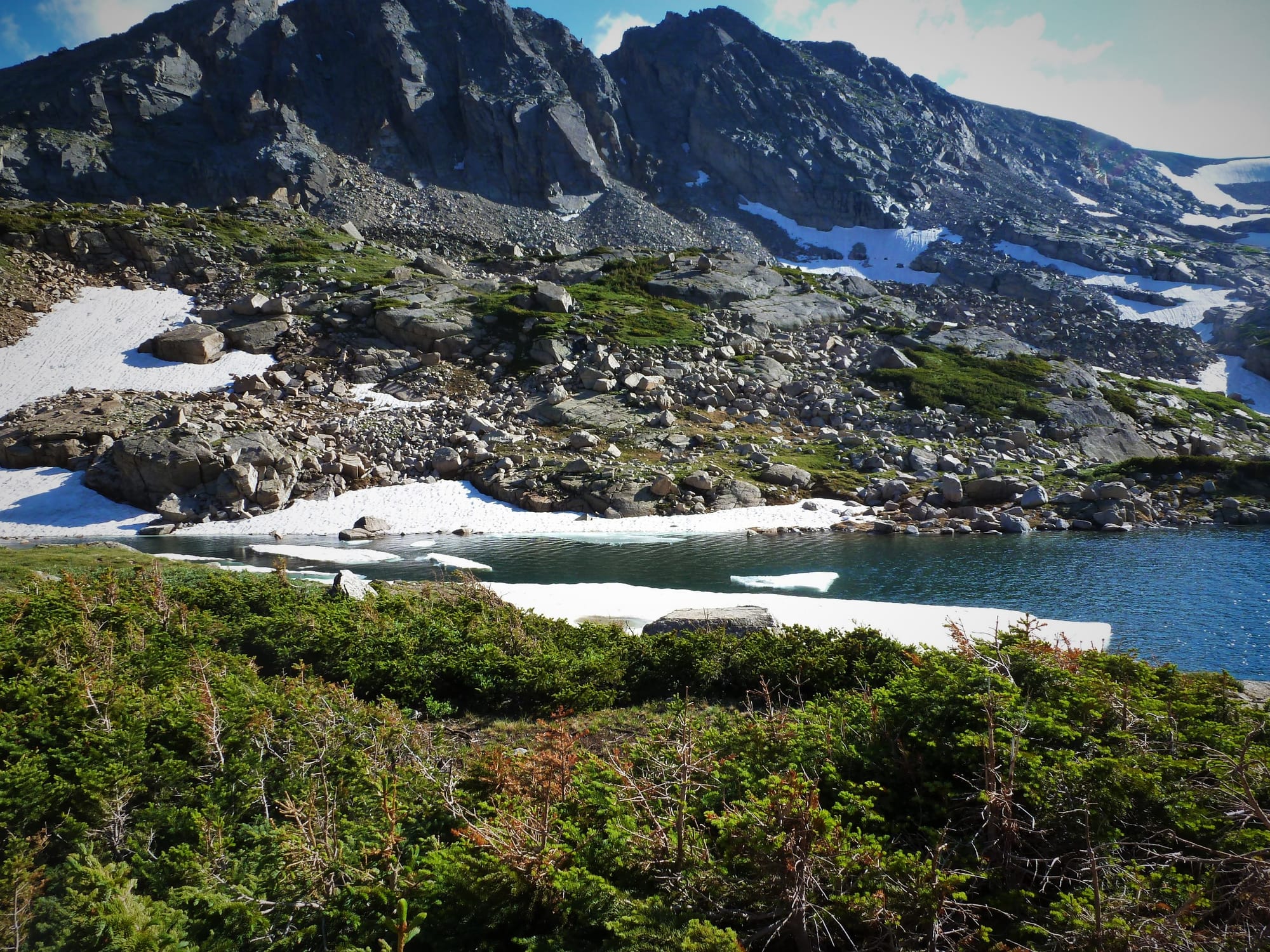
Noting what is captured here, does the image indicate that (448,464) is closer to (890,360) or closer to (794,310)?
(890,360)

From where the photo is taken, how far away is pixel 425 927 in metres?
4.06

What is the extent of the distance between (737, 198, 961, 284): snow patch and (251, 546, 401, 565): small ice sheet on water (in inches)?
4111

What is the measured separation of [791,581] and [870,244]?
122 meters

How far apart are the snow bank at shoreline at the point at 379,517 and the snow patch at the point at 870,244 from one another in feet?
301

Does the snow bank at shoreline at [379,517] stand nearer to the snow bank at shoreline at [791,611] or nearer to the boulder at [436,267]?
the snow bank at shoreline at [791,611]

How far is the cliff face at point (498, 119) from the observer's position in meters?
97.1

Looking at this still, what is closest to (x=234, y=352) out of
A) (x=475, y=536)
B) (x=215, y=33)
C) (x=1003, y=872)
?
(x=475, y=536)

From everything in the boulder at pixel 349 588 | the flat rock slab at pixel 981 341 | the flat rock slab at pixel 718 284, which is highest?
the flat rock slab at pixel 718 284

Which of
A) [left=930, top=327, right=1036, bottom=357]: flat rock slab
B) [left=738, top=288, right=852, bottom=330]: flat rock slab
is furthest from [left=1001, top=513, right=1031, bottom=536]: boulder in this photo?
[left=930, top=327, right=1036, bottom=357]: flat rock slab

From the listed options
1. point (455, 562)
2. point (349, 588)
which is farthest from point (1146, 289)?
point (349, 588)

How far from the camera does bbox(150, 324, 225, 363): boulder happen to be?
47875 mm

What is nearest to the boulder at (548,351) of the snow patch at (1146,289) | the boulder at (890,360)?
the boulder at (890,360)

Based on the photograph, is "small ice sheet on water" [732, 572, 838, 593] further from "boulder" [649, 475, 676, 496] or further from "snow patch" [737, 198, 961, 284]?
"snow patch" [737, 198, 961, 284]

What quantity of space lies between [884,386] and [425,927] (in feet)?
195
